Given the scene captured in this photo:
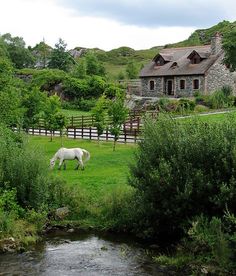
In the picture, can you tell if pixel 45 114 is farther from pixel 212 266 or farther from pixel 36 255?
pixel 212 266

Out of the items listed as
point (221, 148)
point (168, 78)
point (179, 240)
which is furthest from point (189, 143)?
point (168, 78)

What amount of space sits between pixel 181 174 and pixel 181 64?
166ft

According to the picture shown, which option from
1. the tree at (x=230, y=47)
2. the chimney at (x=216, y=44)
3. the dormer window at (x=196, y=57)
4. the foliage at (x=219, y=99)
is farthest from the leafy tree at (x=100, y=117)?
the chimney at (x=216, y=44)

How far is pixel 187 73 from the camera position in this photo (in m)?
65.8

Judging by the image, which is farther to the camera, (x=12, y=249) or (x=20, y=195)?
(x=20, y=195)

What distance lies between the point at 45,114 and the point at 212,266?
92.7 ft

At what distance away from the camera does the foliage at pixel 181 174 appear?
1898cm

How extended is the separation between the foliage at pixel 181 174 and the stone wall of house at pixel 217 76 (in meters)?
45.5

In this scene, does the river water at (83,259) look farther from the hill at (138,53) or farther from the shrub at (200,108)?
the hill at (138,53)

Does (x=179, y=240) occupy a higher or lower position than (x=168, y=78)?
lower

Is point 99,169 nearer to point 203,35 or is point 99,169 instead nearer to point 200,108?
point 200,108

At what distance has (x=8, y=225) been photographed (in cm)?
2061

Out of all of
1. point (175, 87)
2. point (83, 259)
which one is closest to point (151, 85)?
point (175, 87)

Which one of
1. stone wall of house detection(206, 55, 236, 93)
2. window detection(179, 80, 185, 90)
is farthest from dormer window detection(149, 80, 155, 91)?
stone wall of house detection(206, 55, 236, 93)
